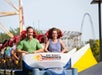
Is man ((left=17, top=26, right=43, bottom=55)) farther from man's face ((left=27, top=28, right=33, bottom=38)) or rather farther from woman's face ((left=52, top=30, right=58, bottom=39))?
woman's face ((left=52, top=30, right=58, bottom=39))

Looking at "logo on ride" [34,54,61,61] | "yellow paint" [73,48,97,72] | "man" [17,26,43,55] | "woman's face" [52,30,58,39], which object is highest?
"woman's face" [52,30,58,39]

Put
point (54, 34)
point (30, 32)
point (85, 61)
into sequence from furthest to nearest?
point (85, 61) < point (30, 32) < point (54, 34)

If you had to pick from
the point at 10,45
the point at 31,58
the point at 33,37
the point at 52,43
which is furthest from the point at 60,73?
the point at 10,45

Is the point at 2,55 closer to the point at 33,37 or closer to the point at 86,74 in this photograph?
the point at 33,37

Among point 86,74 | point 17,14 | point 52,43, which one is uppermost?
point 17,14

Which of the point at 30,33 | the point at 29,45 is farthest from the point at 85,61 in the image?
the point at 30,33

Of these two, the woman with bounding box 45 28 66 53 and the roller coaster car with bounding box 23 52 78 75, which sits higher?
the woman with bounding box 45 28 66 53

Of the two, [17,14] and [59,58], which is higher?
[17,14]

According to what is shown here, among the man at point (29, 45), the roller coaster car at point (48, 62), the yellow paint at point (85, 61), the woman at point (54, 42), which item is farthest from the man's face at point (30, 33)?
the yellow paint at point (85, 61)

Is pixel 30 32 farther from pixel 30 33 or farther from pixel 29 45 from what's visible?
pixel 29 45

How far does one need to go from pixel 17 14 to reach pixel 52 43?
79.8ft

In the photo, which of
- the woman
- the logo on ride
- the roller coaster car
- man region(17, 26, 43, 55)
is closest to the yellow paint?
man region(17, 26, 43, 55)

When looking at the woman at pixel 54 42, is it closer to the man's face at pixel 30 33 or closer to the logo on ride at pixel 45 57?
the man's face at pixel 30 33

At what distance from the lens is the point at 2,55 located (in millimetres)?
15070
